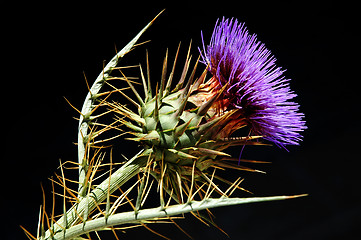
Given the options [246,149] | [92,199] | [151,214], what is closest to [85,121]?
[92,199]

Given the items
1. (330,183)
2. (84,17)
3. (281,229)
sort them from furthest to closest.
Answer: (330,183) < (281,229) < (84,17)

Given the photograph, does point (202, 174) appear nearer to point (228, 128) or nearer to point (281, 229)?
point (228, 128)

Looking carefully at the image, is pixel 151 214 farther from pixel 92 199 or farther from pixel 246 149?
pixel 246 149

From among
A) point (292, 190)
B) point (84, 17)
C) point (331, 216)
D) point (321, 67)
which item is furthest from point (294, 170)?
point (84, 17)

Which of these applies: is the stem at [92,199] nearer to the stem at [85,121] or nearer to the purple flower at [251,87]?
the stem at [85,121]

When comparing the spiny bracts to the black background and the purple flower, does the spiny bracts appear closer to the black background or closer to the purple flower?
the purple flower

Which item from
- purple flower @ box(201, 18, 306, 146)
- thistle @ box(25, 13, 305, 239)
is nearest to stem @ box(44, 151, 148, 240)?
thistle @ box(25, 13, 305, 239)

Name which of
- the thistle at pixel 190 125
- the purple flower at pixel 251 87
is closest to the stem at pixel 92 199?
the thistle at pixel 190 125
